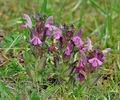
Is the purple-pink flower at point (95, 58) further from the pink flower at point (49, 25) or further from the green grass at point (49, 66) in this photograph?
the pink flower at point (49, 25)

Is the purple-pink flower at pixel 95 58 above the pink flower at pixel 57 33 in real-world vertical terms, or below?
below

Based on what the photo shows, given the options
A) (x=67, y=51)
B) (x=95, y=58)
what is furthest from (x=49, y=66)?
(x=95, y=58)

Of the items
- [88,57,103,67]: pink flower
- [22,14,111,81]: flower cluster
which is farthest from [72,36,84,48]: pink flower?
[88,57,103,67]: pink flower

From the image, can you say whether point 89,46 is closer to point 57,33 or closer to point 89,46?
point 89,46

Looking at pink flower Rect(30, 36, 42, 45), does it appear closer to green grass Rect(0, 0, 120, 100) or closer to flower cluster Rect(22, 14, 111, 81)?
flower cluster Rect(22, 14, 111, 81)

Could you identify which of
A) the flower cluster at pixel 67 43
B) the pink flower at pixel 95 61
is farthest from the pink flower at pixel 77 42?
the pink flower at pixel 95 61

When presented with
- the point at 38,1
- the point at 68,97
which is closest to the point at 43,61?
the point at 68,97
